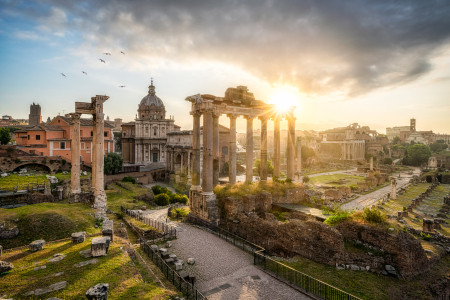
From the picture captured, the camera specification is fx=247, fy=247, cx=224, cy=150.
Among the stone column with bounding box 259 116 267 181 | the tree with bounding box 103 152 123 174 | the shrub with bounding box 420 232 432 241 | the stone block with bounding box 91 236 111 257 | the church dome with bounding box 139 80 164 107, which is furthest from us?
the church dome with bounding box 139 80 164 107

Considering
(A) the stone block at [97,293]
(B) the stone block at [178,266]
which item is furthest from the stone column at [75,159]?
(A) the stone block at [97,293]

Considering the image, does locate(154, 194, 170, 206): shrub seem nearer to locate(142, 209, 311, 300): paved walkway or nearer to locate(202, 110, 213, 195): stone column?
locate(202, 110, 213, 195): stone column

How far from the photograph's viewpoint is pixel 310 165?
238ft

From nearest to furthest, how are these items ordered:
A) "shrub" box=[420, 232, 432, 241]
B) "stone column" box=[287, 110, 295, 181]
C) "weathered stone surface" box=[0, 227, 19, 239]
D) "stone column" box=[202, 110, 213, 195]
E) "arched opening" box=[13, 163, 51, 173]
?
"weathered stone surface" box=[0, 227, 19, 239] < "shrub" box=[420, 232, 432, 241] < "stone column" box=[202, 110, 213, 195] < "stone column" box=[287, 110, 295, 181] < "arched opening" box=[13, 163, 51, 173]

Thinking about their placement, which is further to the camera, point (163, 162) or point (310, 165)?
point (310, 165)

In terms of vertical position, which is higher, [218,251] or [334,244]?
[334,244]

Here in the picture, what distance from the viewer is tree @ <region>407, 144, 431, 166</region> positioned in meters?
83.5

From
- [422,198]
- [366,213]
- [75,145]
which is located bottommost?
[422,198]

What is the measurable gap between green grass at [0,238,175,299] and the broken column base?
6053 mm

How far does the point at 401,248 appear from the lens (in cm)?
963

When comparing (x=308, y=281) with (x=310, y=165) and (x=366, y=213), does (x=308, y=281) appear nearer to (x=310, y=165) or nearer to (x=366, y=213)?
(x=366, y=213)

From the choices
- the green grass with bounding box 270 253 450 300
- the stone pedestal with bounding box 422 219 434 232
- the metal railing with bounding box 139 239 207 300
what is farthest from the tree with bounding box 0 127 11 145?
the stone pedestal with bounding box 422 219 434 232

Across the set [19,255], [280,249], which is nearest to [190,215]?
[280,249]

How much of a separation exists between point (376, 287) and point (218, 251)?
6.48 m
